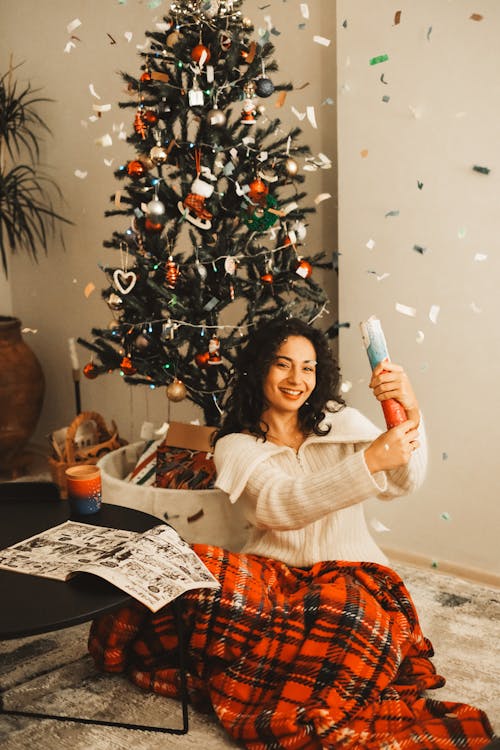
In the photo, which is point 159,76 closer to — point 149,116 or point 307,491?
point 149,116

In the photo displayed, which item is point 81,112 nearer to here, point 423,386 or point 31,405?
point 31,405

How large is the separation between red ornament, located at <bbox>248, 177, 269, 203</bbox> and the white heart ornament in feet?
1.52

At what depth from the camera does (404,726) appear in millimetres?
1669

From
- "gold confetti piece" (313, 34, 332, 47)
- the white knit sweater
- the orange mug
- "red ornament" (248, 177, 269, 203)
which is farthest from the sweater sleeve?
"gold confetti piece" (313, 34, 332, 47)

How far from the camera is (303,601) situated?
1.81 meters

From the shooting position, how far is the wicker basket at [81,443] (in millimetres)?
3207

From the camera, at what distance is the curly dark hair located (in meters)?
2.10

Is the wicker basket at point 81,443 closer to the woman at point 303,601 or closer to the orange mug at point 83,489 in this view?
the woman at point 303,601

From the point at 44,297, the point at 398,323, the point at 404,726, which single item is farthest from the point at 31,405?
the point at 404,726

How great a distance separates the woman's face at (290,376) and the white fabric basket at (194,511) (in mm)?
603

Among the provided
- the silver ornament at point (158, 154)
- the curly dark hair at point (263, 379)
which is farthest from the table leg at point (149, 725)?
the silver ornament at point (158, 154)

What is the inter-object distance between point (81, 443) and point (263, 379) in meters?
1.46

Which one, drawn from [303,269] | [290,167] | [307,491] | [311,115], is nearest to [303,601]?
[307,491]

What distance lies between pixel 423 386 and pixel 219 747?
1.34 metres
